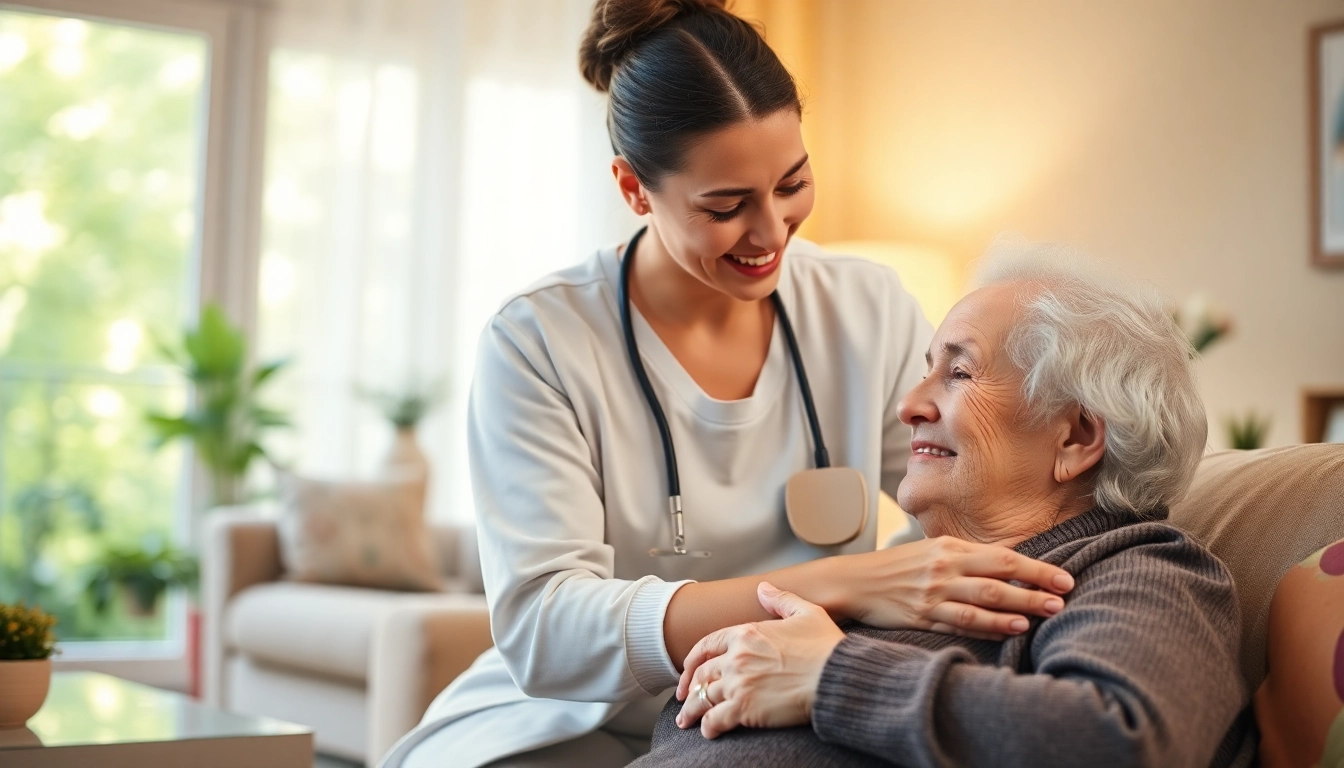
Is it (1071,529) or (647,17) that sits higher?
(647,17)

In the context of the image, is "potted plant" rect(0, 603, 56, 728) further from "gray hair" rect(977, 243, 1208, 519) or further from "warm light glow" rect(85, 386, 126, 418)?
"warm light glow" rect(85, 386, 126, 418)

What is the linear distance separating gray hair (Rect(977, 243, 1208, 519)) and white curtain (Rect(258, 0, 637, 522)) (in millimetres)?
3925

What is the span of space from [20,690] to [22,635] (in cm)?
9

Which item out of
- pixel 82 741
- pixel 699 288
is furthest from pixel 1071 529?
pixel 82 741

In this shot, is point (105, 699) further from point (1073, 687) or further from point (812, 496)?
point (1073, 687)

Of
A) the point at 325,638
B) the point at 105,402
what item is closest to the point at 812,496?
the point at 325,638

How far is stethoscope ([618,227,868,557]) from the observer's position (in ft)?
5.30

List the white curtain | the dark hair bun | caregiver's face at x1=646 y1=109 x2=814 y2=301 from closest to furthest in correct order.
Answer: caregiver's face at x1=646 y1=109 x2=814 y2=301
the dark hair bun
the white curtain

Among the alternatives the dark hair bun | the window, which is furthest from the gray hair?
the window

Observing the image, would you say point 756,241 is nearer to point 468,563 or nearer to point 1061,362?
point 1061,362

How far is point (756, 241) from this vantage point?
5.16ft

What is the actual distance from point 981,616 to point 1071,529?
19 cm

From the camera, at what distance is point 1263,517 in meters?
1.37

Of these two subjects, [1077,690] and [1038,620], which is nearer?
[1077,690]
